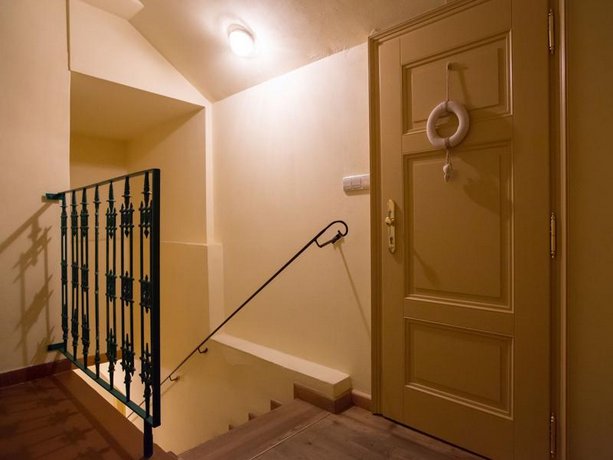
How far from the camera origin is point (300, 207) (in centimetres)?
244

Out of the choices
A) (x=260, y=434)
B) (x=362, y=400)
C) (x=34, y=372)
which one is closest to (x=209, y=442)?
(x=260, y=434)

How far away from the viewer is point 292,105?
2.46 meters

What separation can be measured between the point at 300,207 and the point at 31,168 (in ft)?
5.31

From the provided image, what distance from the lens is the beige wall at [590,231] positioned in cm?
135

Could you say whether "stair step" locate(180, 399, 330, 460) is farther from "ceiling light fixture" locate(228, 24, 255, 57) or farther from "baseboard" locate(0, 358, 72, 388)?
"ceiling light fixture" locate(228, 24, 255, 57)

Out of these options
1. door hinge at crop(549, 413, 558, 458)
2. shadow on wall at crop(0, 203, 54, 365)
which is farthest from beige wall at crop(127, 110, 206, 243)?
door hinge at crop(549, 413, 558, 458)

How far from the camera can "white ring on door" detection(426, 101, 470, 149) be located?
163 centimetres

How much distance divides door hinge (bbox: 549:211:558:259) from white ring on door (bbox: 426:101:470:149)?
0.49m

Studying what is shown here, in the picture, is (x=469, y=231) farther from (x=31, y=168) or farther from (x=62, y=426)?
(x=31, y=168)

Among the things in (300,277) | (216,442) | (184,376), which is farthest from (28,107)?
(184,376)

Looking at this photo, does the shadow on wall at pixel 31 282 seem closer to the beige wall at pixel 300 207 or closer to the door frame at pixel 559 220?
the beige wall at pixel 300 207

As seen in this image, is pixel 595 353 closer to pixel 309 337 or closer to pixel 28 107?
pixel 309 337

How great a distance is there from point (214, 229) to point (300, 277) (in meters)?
1.05

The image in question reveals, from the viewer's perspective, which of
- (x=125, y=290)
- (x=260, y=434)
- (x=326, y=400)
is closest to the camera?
(x=125, y=290)
